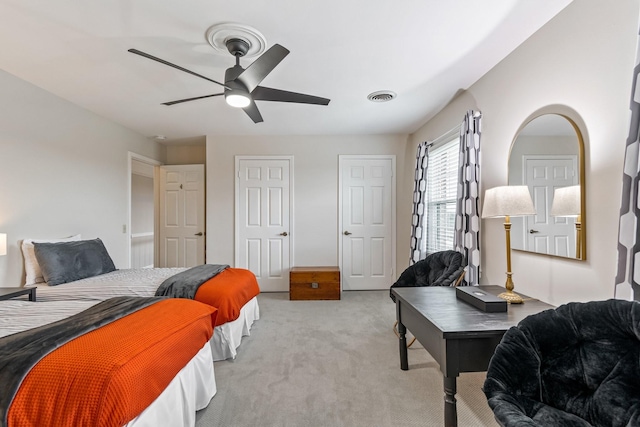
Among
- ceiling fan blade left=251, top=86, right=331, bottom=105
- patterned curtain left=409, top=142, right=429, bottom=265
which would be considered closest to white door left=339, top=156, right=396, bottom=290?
patterned curtain left=409, top=142, right=429, bottom=265

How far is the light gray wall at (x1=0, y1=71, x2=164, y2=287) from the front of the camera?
102 inches

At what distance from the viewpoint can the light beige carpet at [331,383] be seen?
5.62 ft

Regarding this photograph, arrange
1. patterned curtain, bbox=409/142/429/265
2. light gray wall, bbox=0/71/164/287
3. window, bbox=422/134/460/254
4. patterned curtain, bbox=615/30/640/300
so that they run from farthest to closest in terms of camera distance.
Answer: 1. patterned curtain, bbox=409/142/429/265
2. window, bbox=422/134/460/254
3. light gray wall, bbox=0/71/164/287
4. patterned curtain, bbox=615/30/640/300

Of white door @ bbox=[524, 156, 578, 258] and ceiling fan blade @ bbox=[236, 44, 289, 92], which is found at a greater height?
ceiling fan blade @ bbox=[236, 44, 289, 92]

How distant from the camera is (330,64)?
2.38 metres

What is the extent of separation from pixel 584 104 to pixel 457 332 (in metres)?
1.44

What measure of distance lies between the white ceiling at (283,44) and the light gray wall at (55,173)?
0.77ft

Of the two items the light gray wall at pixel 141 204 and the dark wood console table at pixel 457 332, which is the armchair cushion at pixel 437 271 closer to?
the dark wood console table at pixel 457 332

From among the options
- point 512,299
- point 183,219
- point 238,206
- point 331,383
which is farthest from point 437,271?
point 183,219

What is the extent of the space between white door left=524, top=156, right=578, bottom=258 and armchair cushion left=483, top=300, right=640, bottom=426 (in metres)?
0.76

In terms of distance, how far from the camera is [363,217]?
14.9ft

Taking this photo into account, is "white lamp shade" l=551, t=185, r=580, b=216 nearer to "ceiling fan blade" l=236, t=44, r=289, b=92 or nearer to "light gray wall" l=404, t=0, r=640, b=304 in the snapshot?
"light gray wall" l=404, t=0, r=640, b=304

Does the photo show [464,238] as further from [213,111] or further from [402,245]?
[213,111]

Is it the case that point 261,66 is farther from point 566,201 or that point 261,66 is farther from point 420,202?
point 420,202
